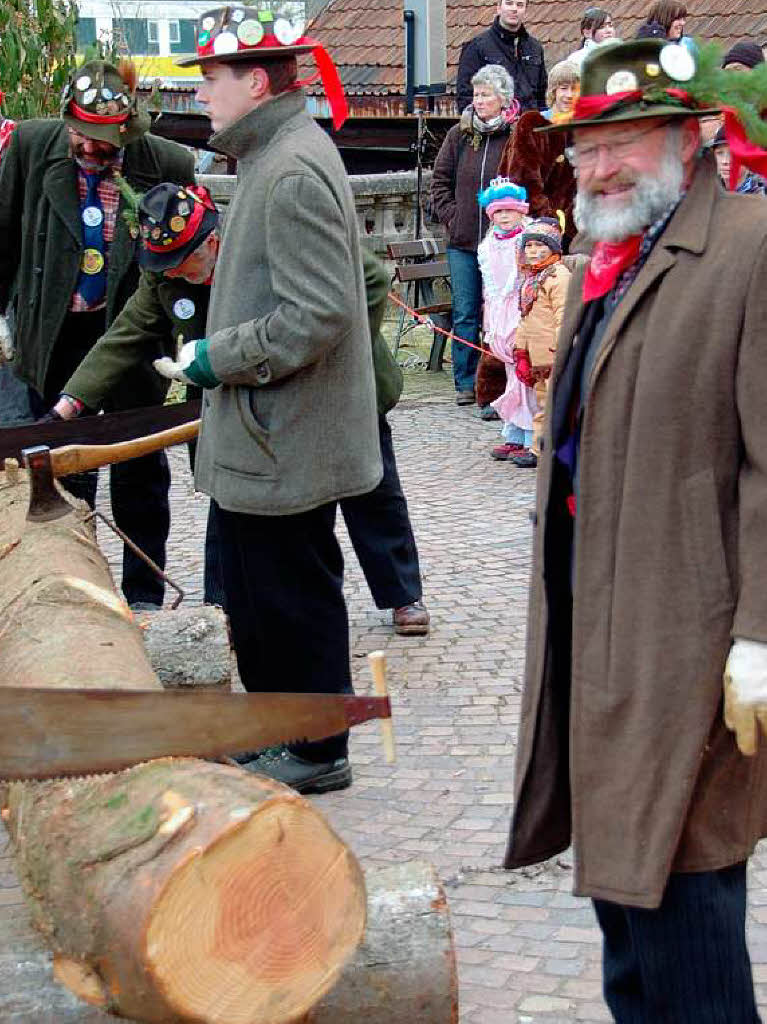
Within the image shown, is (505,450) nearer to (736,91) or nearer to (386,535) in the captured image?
(386,535)

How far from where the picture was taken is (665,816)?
279 cm

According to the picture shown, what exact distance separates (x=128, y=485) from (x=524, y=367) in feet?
10.1

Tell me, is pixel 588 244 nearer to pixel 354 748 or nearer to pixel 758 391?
pixel 758 391

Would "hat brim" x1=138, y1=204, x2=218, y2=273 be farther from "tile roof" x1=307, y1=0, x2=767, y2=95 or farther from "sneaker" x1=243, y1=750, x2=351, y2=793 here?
"tile roof" x1=307, y1=0, x2=767, y2=95

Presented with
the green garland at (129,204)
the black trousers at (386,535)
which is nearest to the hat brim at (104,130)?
the green garland at (129,204)

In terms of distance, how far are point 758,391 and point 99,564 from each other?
9.19 feet

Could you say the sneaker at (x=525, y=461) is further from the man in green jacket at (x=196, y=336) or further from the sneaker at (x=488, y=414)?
the man in green jacket at (x=196, y=336)

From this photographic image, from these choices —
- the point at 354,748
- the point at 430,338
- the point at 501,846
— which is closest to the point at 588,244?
the point at 501,846

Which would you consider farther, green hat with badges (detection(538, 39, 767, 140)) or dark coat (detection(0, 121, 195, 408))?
dark coat (detection(0, 121, 195, 408))

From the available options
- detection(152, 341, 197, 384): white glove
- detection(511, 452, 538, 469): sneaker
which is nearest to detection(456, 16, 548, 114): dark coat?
detection(511, 452, 538, 469): sneaker

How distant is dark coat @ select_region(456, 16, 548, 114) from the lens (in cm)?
1213

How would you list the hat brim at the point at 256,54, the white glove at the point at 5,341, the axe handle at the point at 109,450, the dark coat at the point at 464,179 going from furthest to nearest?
the dark coat at the point at 464,179, the white glove at the point at 5,341, the axe handle at the point at 109,450, the hat brim at the point at 256,54

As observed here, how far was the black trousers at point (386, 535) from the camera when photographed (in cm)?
612

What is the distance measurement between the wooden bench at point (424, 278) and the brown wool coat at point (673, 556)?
961 centimetres
